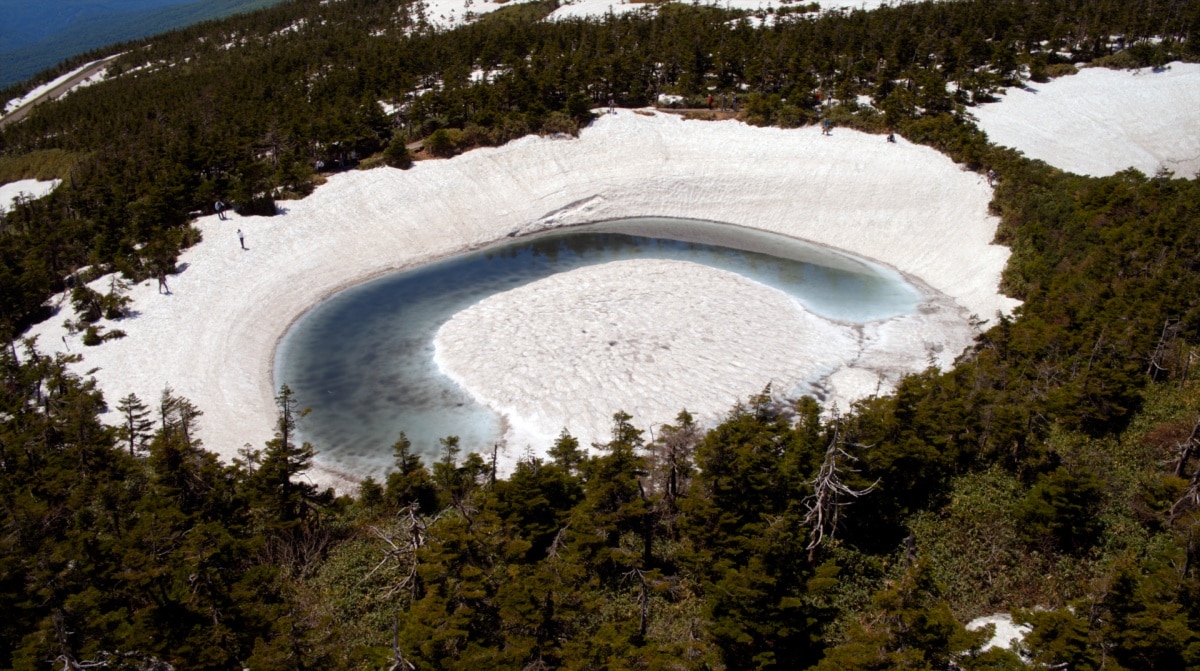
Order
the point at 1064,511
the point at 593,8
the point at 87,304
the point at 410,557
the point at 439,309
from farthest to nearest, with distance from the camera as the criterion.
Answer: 1. the point at 593,8
2. the point at 439,309
3. the point at 87,304
4. the point at 410,557
5. the point at 1064,511

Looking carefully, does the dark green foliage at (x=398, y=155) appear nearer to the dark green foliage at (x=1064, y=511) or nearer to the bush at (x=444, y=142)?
the bush at (x=444, y=142)

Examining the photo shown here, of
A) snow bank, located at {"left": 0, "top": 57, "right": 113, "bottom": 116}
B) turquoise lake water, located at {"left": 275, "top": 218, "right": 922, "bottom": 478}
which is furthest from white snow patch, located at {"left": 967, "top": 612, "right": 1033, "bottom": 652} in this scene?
snow bank, located at {"left": 0, "top": 57, "right": 113, "bottom": 116}

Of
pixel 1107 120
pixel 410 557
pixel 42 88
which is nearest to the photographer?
pixel 410 557

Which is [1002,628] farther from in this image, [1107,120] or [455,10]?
[455,10]

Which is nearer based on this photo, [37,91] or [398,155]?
[398,155]

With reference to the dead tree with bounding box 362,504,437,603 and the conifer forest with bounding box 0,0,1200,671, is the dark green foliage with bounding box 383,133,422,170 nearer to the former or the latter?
the conifer forest with bounding box 0,0,1200,671

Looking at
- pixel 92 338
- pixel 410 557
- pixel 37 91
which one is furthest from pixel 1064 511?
pixel 37 91

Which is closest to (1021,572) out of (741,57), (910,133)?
(910,133)

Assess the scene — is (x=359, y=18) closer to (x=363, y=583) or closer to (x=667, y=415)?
(x=667, y=415)
